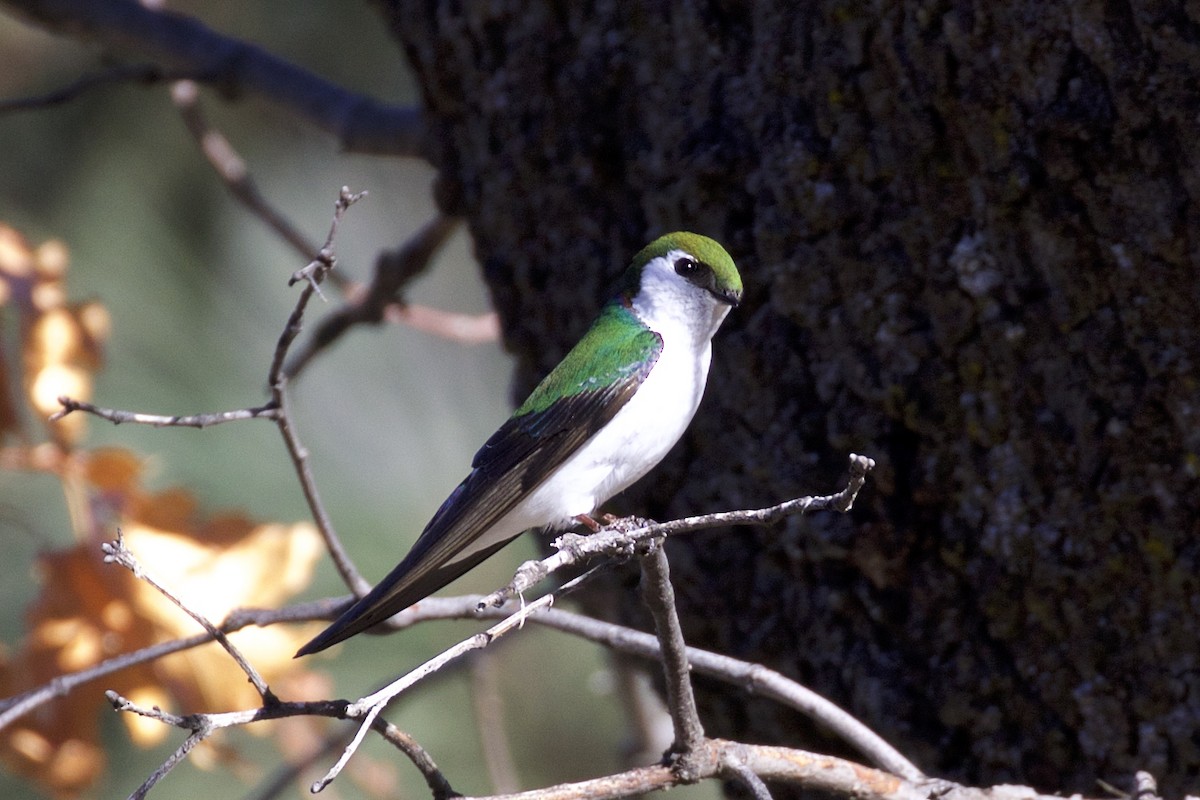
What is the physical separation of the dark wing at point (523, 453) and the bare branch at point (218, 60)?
1.68m

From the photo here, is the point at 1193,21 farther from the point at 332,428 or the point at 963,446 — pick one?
the point at 332,428

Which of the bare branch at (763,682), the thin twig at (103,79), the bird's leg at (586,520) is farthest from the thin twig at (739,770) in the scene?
the thin twig at (103,79)

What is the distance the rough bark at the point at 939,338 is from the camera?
2.08m

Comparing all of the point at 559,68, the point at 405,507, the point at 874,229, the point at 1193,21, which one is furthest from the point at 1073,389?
the point at 405,507

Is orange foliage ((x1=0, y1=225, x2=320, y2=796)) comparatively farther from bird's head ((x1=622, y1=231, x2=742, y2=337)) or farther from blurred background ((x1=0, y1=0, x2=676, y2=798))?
blurred background ((x1=0, y1=0, x2=676, y2=798))

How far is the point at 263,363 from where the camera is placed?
7457mm

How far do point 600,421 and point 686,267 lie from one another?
0.34 m

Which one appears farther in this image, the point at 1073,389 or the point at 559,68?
the point at 559,68

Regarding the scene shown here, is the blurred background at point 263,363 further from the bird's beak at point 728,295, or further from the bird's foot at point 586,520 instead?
the bird's beak at point 728,295

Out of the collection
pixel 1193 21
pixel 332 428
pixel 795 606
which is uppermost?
pixel 332 428

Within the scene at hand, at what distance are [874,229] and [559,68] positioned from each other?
930 millimetres

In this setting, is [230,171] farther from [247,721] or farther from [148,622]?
[247,721]

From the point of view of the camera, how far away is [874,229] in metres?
2.35

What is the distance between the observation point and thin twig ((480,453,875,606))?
57.2 inches
